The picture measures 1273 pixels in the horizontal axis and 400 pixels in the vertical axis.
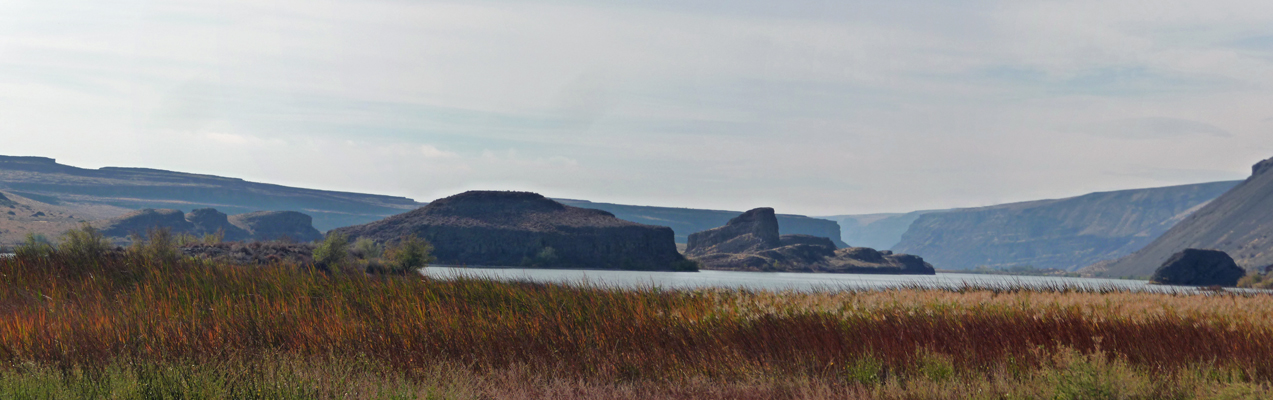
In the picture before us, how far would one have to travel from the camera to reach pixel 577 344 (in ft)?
54.6

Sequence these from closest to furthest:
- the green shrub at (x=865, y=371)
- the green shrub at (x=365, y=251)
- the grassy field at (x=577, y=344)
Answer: the grassy field at (x=577, y=344)
the green shrub at (x=865, y=371)
the green shrub at (x=365, y=251)

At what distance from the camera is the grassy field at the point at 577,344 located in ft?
41.0

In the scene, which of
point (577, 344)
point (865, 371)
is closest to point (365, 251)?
point (577, 344)

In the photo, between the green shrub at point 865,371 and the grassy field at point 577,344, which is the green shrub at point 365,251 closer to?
the grassy field at point 577,344

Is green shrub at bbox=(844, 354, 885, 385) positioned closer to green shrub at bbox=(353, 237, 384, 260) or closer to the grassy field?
the grassy field

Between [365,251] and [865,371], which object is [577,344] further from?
[365,251]

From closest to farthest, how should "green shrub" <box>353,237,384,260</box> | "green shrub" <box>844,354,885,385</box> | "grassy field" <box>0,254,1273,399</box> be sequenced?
"grassy field" <box>0,254,1273,399</box> < "green shrub" <box>844,354,885,385</box> < "green shrub" <box>353,237,384,260</box>

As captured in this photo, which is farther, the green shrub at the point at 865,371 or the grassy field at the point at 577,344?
the green shrub at the point at 865,371

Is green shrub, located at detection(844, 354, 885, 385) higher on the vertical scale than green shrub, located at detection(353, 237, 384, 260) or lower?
higher

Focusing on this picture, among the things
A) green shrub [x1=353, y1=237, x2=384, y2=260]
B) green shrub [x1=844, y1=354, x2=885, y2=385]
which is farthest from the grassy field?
green shrub [x1=353, y1=237, x2=384, y2=260]

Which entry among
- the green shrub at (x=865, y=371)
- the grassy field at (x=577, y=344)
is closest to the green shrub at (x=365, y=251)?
the grassy field at (x=577, y=344)

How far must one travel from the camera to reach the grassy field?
12508 mm

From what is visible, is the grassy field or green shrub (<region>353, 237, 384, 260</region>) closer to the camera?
the grassy field

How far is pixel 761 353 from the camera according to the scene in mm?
16562
